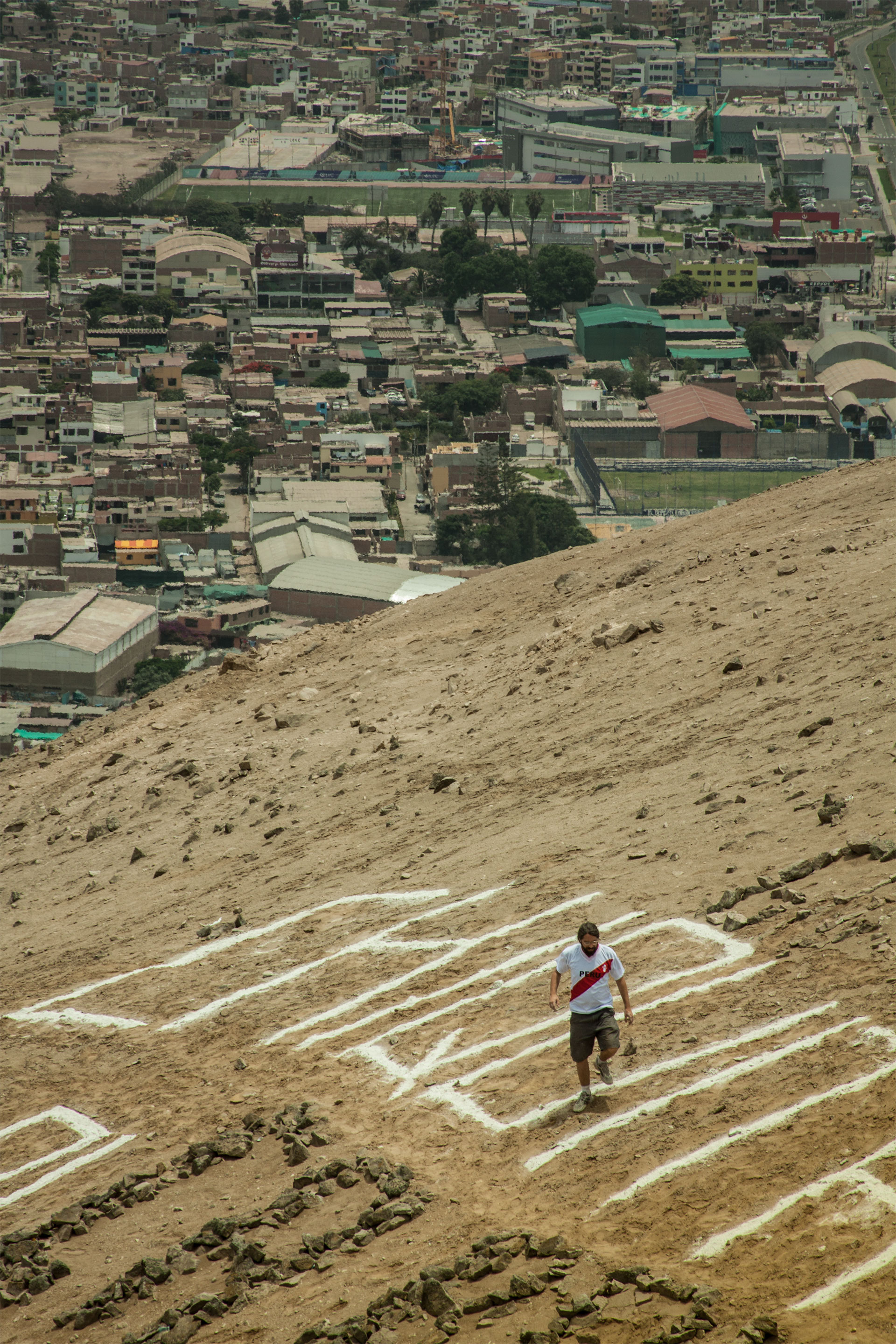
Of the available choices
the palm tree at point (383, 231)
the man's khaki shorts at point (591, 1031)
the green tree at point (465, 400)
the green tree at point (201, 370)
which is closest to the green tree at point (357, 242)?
the palm tree at point (383, 231)

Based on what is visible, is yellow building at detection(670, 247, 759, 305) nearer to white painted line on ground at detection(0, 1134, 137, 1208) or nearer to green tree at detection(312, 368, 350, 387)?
green tree at detection(312, 368, 350, 387)

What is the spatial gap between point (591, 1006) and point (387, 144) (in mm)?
106093

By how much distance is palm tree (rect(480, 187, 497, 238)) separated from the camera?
88.7m

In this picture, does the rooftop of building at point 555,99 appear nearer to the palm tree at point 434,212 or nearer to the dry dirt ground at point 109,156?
the palm tree at point 434,212

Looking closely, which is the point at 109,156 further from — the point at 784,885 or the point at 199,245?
the point at 784,885

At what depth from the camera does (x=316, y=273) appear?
7812 cm

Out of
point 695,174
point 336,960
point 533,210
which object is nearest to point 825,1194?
point 336,960

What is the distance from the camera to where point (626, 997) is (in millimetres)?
7270

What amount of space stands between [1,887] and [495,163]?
100 m

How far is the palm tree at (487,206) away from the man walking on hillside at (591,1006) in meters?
84.3

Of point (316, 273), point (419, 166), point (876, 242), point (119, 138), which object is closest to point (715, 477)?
point (316, 273)

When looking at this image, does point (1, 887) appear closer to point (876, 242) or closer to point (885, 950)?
point (885, 950)

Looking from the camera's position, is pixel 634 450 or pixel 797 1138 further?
pixel 634 450

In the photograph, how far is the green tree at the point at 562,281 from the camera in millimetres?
77938
